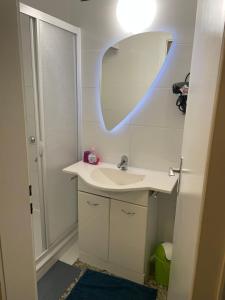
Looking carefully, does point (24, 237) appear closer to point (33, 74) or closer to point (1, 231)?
point (1, 231)

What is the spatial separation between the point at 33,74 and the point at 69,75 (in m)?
0.36

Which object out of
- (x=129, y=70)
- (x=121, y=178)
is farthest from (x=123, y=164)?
(x=129, y=70)

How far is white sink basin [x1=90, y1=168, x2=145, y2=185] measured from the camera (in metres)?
1.88

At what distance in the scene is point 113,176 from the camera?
6.45ft

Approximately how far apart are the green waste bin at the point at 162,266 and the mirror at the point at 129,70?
1104 millimetres

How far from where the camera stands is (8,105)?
0.74m

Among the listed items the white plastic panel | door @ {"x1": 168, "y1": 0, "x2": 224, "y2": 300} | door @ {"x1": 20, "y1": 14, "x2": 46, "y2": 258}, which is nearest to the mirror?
the white plastic panel

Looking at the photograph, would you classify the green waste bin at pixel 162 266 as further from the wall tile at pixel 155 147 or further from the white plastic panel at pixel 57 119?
the white plastic panel at pixel 57 119

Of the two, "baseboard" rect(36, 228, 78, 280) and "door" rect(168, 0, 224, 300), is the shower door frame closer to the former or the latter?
"baseboard" rect(36, 228, 78, 280)

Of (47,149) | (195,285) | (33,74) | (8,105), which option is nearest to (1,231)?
(8,105)

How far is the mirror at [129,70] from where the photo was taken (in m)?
1.74

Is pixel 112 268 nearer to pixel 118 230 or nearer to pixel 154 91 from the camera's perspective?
pixel 118 230

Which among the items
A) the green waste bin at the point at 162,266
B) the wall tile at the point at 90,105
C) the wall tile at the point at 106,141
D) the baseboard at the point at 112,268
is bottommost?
the baseboard at the point at 112,268

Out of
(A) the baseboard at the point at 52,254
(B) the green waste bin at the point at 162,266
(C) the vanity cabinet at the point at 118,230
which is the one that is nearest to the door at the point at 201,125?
(C) the vanity cabinet at the point at 118,230
